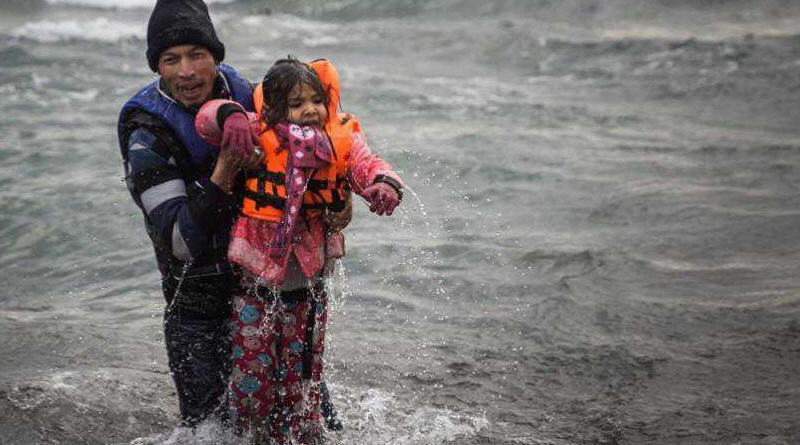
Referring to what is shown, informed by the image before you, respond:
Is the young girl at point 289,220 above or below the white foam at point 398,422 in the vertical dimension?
above

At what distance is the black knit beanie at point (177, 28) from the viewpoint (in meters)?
3.67

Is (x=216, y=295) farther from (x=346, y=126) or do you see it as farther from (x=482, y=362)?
(x=482, y=362)

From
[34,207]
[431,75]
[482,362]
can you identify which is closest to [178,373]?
[482,362]

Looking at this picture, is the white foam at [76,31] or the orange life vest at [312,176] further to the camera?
the white foam at [76,31]

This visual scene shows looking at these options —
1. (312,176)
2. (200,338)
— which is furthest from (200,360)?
(312,176)

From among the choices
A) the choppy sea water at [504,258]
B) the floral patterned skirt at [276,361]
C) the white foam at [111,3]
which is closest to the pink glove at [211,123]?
the floral patterned skirt at [276,361]

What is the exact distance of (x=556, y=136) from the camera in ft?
37.0

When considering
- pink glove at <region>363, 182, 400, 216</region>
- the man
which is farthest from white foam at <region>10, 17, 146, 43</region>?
pink glove at <region>363, 182, 400, 216</region>

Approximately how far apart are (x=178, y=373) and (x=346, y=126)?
48.2 inches

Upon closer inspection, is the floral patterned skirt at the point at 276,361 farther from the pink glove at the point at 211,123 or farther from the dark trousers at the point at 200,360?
the pink glove at the point at 211,123

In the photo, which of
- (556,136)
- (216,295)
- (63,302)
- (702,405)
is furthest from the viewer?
(556,136)

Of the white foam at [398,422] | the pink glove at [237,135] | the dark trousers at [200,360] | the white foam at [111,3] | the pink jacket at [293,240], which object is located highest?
the pink glove at [237,135]

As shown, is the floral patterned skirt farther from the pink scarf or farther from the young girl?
the pink scarf

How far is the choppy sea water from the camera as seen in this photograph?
5059mm
